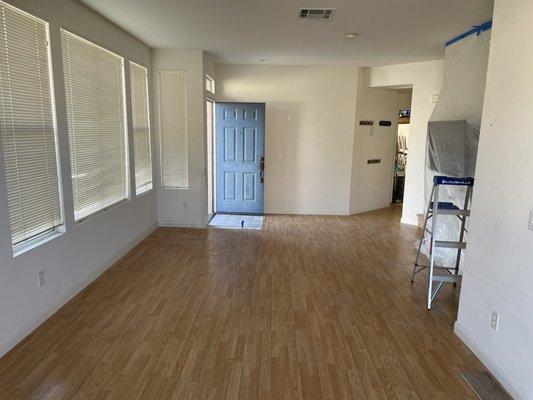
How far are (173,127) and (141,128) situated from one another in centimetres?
55

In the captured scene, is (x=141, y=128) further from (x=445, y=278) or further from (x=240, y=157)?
(x=445, y=278)

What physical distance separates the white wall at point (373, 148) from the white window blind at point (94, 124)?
4016mm

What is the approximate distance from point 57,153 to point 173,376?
2002 millimetres

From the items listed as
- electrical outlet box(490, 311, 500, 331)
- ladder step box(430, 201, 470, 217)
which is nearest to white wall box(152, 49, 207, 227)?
ladder step box(430, 201, 470, 217)

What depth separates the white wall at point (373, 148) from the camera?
6.51 meters

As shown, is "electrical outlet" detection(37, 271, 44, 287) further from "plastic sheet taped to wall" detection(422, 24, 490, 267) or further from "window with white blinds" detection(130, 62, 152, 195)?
"plastic sheet taped to wall" detection(422, 24, 490, 267)

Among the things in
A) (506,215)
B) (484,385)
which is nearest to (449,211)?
(506,215)

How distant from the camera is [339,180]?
6586mm

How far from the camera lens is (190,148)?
17.5 ft

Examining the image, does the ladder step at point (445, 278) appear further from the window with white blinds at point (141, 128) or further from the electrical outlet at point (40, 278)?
the window with white blinds at point (141, 128)

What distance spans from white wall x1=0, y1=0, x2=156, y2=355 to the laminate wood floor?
0.14 meters

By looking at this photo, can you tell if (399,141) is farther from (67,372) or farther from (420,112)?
(67,372)

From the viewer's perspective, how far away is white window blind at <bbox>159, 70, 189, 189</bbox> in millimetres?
5223

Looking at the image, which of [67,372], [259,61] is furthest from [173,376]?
[259,61]
